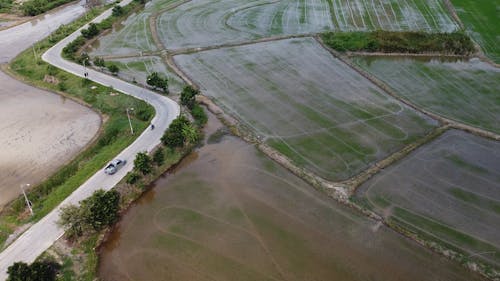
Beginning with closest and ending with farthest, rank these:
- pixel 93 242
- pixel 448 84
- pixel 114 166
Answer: pixel 93 242 → pixel 114 166 → pixel 448 84

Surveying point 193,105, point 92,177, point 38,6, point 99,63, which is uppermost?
point 38,6

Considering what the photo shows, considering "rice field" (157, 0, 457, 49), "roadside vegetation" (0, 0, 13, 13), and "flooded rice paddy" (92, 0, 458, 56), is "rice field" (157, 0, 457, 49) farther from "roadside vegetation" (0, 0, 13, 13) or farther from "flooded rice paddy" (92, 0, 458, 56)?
"roadside vegetation" (0, 0, 13, 13)

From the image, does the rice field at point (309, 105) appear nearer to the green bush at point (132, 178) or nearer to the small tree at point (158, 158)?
the small tree at point (158, 158)

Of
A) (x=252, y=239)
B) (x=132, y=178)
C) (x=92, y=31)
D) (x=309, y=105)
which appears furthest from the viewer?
(x=92, y=31)

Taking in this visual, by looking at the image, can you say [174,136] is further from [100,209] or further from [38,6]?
[38,6]

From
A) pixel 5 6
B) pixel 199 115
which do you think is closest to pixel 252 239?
pixel 199 115
